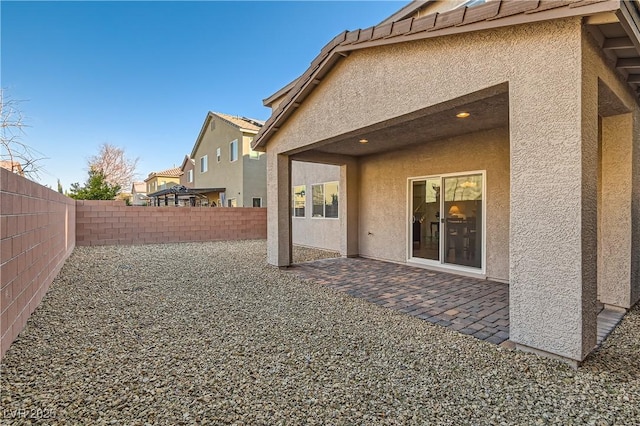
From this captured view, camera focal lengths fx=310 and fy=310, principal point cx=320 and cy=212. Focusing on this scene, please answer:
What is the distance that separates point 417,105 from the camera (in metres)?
4.39

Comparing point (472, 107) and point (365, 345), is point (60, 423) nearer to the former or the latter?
point (365, 345)

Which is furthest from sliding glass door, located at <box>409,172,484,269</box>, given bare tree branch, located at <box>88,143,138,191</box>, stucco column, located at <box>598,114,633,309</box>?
bare tree branch, located at <box>88,143,138,191</box>

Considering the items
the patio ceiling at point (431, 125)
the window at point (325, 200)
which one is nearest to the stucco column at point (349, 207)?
the patio ceiling at point (431, 125)

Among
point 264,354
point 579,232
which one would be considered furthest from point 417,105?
point 264,354

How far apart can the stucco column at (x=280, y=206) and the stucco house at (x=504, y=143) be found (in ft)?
0.12

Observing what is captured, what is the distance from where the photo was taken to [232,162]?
19.7 meters

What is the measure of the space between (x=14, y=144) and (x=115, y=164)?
30085mm

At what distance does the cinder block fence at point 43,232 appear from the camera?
323cm

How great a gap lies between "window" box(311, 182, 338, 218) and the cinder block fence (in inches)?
242

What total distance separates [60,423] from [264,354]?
171 cm

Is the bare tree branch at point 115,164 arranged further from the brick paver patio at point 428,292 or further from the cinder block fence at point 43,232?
the brick paver patio at point 428,292

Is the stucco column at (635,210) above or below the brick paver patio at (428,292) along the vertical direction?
above

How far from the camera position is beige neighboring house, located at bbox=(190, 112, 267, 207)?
732 inches

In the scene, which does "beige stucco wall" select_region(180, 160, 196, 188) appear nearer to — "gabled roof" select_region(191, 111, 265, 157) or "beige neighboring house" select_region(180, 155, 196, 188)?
"beige neighboring house" select_region(180, 155, 196, 188)
